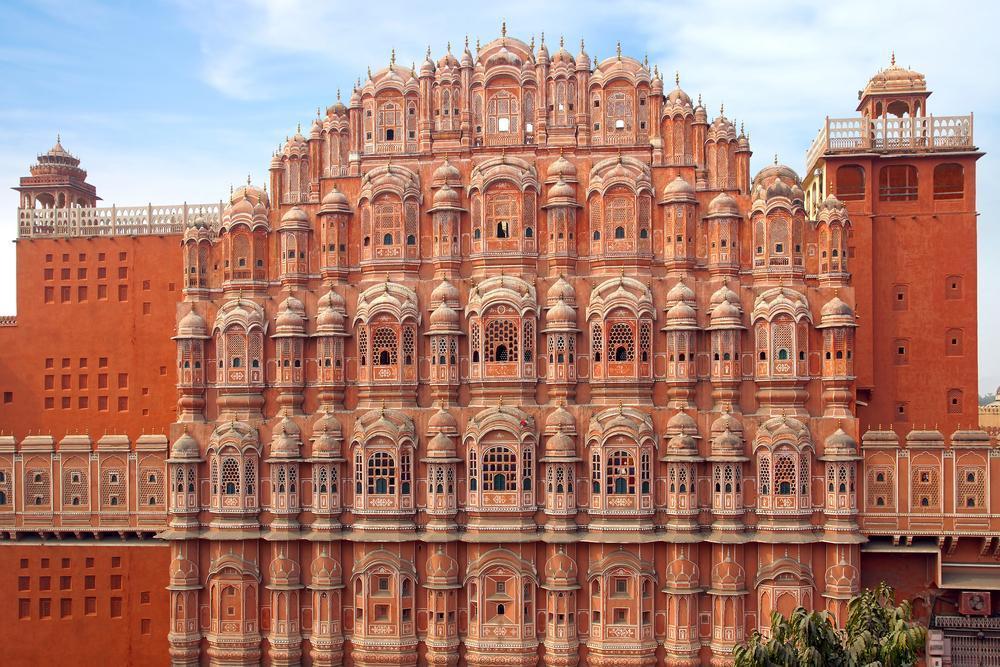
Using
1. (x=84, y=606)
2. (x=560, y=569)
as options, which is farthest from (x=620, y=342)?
(x=84, y=606)

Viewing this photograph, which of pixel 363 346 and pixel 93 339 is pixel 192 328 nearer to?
pixel 363 346

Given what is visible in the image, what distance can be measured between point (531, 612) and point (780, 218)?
15.0m

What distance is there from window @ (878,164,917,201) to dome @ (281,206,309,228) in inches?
817

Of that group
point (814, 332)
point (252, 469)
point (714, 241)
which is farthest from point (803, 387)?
point (252, 469)

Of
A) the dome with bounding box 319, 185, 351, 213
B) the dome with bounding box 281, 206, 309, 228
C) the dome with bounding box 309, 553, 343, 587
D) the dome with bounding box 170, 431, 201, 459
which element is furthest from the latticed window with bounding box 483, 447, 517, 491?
the dome with bounding box 281, 206, 309, 228

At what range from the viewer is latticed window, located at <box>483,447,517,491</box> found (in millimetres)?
34188

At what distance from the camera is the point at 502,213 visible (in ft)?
117

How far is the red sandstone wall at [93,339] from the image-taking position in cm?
4116

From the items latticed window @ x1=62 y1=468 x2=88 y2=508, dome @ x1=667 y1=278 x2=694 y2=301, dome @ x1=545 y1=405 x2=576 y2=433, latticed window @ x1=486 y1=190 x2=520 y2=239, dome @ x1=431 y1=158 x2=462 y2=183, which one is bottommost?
latticed window @ x1=62 y1=468 x2=88 y2=508

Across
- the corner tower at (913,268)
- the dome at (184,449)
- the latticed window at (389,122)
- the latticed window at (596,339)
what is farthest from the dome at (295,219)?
the corner tower at (913,268)

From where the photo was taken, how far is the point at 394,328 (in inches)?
1387

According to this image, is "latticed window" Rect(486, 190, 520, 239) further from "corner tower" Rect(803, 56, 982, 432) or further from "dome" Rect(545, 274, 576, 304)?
"corner tower" Rect(803, 56, 982, 432)

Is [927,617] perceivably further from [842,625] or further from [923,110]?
[923,110]

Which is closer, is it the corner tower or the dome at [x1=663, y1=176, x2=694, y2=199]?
the dome at [x1=663, y1=176, x2=694, y2=199]
